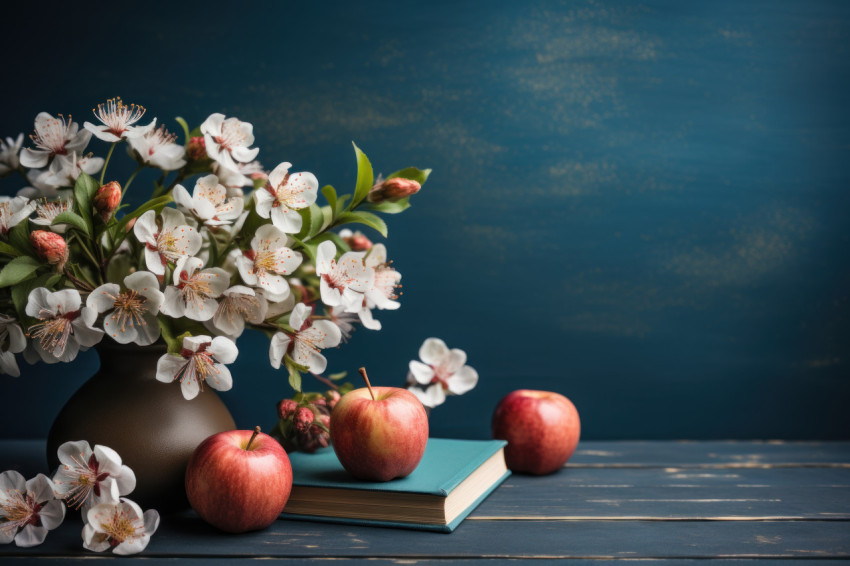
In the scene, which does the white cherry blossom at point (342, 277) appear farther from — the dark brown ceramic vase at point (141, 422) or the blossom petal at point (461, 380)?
the blossom petal at point (461, 380)

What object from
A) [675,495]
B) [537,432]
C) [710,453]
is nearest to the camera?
[675,495]

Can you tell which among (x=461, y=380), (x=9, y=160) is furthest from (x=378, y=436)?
(x=9, y=160)

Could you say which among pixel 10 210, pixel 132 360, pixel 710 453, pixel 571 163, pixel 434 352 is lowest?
pixel 710 453

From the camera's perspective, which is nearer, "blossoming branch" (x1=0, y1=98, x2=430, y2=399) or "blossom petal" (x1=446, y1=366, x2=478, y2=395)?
"blossoming branch" (x1=0, y1=98, x2=430, y2=399)

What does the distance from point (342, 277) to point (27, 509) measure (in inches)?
17.9

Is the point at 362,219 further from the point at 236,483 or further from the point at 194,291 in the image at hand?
the point at 236,483

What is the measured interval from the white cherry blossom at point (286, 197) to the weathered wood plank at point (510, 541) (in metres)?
0.38

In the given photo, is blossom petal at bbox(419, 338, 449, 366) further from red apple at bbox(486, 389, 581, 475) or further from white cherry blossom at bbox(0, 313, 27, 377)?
white cherry blossom at bbox(0, 313, 27, 377)

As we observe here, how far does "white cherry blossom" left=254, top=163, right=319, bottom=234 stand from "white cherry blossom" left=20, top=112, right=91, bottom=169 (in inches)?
9.9

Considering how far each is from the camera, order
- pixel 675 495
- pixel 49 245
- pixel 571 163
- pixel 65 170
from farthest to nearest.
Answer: pixel 571 163, pixel 675 495, pixel 65 170, pixel 49 245

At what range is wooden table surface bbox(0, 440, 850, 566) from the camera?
81cm

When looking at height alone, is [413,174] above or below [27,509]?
above

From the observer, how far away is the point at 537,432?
3.78ft

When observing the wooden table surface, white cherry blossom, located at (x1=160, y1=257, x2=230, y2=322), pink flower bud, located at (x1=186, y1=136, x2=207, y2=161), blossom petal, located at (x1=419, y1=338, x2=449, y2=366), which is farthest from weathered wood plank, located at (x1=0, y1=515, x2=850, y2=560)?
pink flower bud, located at (x1=186, y1=136, x2=207, y2=161)
